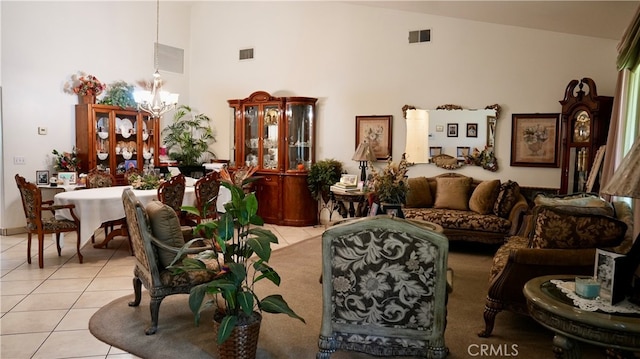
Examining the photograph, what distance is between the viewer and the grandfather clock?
16.1 feet

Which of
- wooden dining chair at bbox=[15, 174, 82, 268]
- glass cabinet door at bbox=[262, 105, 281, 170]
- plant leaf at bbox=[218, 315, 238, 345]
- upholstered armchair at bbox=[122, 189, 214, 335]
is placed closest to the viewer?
plant leaf at bbox=[218, 315, 238, 345]

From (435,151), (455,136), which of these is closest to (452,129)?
(455,136)

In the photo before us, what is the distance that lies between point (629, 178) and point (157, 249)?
278 cm

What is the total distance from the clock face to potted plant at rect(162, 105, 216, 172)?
18.9 feet

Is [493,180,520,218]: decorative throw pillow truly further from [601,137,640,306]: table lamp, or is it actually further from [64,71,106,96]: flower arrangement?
[64,71,106,96]: flower arrangement

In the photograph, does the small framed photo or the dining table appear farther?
the small framed photo

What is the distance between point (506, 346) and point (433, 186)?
3.32m

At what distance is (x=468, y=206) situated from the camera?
19.0 ft

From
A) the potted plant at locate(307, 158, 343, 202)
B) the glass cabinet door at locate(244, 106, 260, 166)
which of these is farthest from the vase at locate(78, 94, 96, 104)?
the potted plant at locate(307, 158, 343, 202)

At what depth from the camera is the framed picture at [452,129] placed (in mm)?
6184

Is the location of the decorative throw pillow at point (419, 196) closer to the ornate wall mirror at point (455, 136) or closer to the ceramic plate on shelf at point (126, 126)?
the ornate wall mirror at point (455, 136)

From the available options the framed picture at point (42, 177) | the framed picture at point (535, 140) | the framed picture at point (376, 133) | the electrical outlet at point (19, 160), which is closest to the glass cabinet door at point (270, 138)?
the framed picture at point (376, 133)

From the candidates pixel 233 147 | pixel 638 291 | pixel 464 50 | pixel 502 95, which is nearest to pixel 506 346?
pixel 638 291

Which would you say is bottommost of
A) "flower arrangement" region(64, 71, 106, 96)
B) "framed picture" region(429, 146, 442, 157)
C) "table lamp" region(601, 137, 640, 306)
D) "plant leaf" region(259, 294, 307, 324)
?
"plant leaf" region(259, 294, 307, 324)
